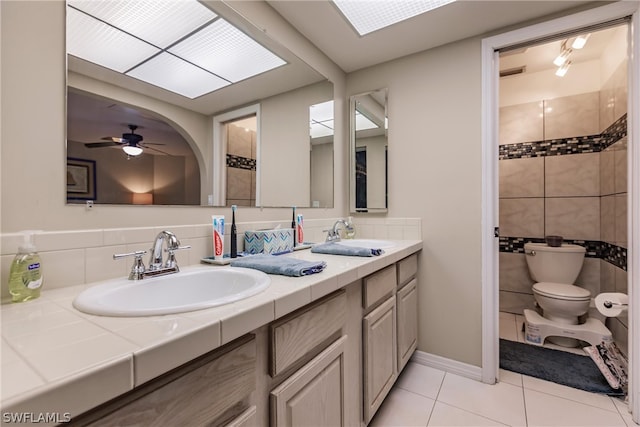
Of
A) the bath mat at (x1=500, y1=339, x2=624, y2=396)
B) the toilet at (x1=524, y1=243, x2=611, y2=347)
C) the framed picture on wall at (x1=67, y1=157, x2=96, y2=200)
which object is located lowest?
the bath mat at (x1=500, y1=339, x2=624, y2=396)

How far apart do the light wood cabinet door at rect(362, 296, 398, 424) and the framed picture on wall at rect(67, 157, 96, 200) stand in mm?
1101

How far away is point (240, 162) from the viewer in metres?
1.40

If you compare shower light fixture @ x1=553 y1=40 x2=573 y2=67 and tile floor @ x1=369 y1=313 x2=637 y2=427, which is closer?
tile floor @ x1=369 y1=313 x2=637 y2=427

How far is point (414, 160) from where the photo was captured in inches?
79.2

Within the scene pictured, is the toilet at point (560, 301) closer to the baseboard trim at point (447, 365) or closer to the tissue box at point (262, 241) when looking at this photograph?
the baseboard trim at point (447, 365)

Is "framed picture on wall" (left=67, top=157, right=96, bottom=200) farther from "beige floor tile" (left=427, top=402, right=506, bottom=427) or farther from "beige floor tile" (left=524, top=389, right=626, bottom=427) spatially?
"beige floor tile" (left=524, top=389, right=626, bottom=427)

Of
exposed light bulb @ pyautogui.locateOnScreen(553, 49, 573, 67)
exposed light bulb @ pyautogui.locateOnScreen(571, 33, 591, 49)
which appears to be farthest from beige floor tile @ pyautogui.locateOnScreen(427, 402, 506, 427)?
exposed light bulb @ pyautogui.locateOnScreen(553, 49, 573, 67)

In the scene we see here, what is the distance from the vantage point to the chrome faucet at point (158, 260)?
880mm

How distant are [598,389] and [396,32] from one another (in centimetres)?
240

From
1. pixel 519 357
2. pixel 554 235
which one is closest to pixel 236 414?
pixel 519 357

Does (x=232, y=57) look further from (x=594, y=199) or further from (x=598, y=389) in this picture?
(x=594, y=199)

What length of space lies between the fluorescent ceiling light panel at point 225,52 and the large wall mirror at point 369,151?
87cm

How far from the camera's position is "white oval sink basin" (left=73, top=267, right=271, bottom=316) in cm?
62

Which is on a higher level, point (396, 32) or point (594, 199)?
point (396, 32)
